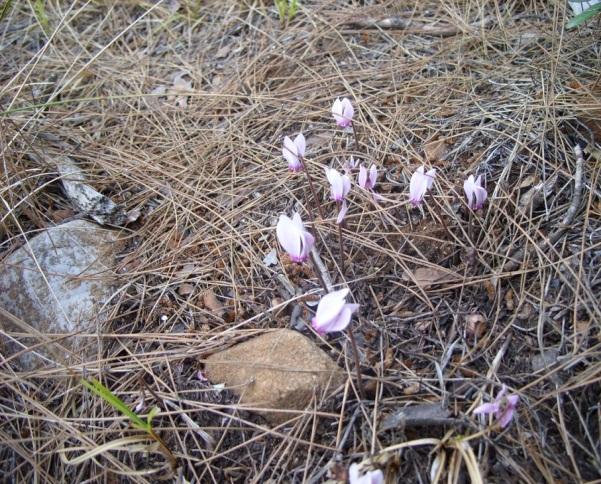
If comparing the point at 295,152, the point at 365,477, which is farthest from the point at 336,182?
the point at 365,477

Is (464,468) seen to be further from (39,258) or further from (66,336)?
(39,258)

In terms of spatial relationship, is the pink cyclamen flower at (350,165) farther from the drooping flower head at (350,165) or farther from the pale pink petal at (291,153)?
the pale pink petal at (291,153)

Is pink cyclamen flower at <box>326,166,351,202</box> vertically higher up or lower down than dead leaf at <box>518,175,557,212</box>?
higher up

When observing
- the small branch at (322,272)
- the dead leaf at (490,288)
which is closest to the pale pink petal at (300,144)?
the small branch at (322,272)

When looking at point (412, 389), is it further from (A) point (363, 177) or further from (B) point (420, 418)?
(A) point (363, 177)

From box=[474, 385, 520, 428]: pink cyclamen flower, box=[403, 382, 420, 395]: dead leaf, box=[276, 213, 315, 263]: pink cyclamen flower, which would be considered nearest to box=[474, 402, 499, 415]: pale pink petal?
box=[474, 385, 520, 428]: pink cyclamen flower

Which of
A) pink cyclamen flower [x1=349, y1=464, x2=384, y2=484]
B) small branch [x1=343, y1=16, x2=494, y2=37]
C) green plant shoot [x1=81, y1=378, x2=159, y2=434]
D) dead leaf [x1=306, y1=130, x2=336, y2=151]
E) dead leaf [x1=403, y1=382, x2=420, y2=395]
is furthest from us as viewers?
small branch [x1=343, y1=16, x2=494, y2=37]

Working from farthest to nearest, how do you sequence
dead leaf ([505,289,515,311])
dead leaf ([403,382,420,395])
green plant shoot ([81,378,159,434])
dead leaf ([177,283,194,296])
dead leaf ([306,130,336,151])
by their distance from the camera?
dead leaf ([306,130,336,151])
dead leaf ([177,283,194,296])
dead leaf ([505,289,515,311])
dead leaf ([403,382,420,395])
green plant shoot ([81,378,159,434])

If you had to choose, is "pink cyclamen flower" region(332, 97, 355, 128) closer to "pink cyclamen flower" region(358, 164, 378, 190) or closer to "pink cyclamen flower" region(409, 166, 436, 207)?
"pink cyclamen flower" region(358, 164, 378, 190)
